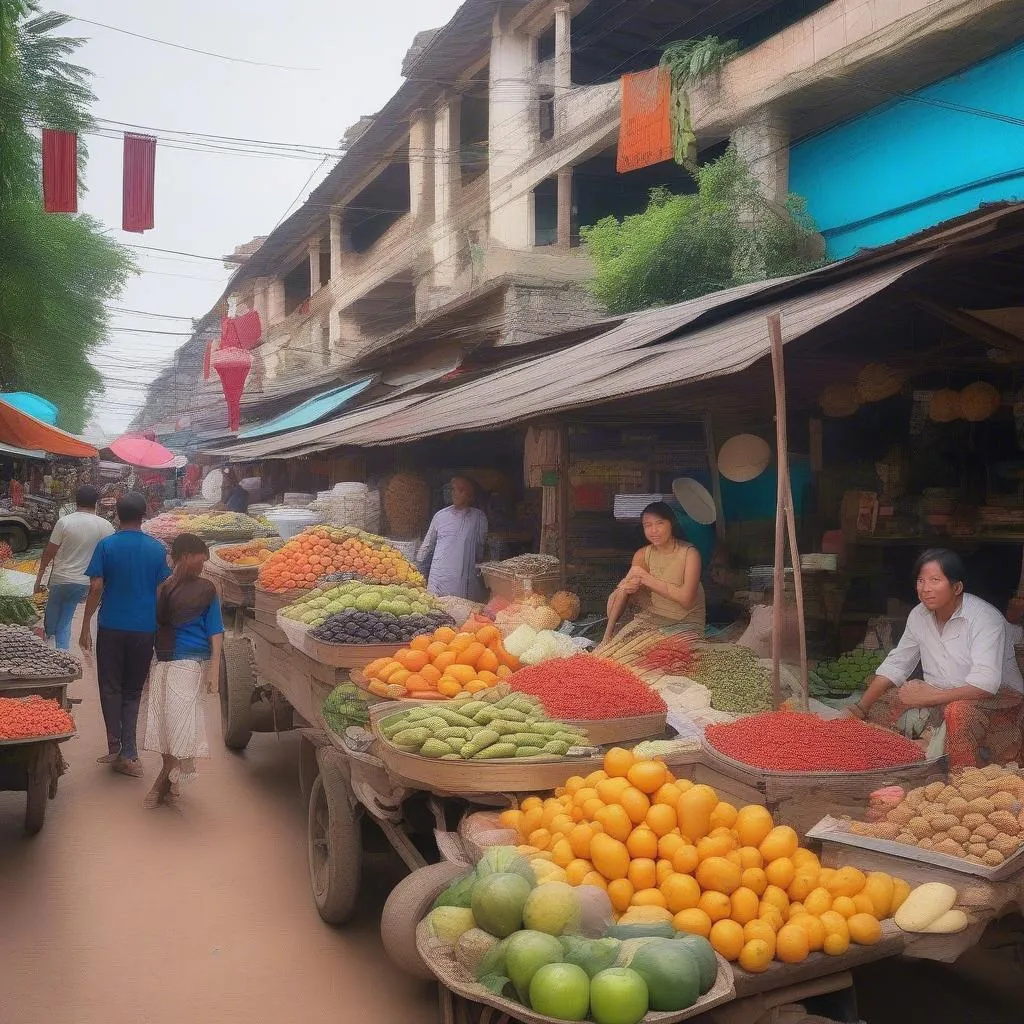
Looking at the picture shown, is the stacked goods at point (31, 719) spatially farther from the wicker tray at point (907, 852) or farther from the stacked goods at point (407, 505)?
the stacked goods at point (407, 505)

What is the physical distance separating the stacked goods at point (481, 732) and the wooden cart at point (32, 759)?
7.85ft

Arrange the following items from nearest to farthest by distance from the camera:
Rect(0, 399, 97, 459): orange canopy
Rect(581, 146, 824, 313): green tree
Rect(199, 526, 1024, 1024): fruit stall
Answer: Rect(199, 526, 1024, 1024): fruit stall
Rect(0, 399, 97, 459): orange canopy
Rect(581, 146, 824, 313): green tree

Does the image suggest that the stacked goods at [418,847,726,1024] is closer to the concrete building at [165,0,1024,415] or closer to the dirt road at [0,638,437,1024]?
the dirt road at [0,638,437,1024]

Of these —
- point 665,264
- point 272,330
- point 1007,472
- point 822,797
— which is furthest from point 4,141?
point 272,330

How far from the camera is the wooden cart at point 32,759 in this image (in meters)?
5.46

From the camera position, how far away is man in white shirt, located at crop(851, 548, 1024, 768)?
14.4 ft

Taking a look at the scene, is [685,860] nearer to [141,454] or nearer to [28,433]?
[28,433]

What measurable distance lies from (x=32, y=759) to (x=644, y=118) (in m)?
12.5

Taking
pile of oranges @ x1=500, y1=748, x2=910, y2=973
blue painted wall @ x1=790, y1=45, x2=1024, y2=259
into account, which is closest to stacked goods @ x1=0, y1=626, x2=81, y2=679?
pile of oranges @ x1=500, y1=748, x2=910, y2=973

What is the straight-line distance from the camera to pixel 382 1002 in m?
3.96

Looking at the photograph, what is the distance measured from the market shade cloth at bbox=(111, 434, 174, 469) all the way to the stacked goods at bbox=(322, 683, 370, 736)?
2207 centimetres

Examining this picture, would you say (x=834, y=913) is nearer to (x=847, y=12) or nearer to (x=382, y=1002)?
(x=382, y=1002)

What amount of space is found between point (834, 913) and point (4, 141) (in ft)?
49.5

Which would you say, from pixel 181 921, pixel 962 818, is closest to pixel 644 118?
pixel 181 921
